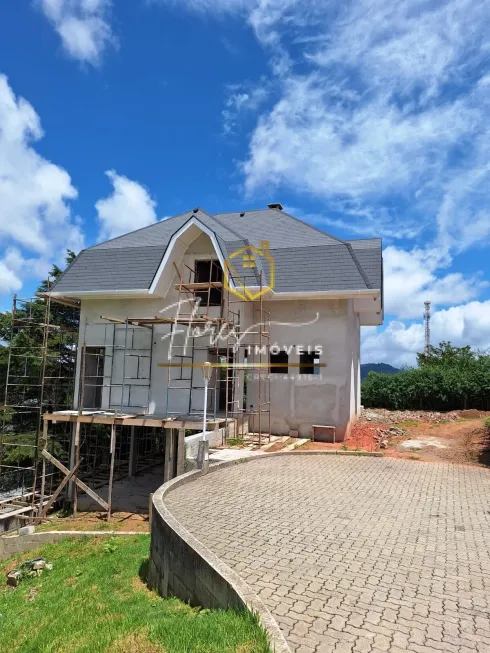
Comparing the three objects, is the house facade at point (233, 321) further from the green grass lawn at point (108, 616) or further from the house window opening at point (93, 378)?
the green grass lawn at point (108, 616)

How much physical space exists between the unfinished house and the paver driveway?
4953 mm

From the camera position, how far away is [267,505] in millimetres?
7156

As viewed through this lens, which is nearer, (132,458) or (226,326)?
(226,326)

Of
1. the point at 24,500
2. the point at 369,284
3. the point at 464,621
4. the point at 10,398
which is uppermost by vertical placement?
the point at 369,284

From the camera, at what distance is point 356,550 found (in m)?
5.32

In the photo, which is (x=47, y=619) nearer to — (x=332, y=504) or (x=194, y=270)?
(x=332, y=504)

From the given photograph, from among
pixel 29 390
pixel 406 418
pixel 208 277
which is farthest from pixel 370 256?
pixel 29 390

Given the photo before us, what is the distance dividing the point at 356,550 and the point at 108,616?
293 cm

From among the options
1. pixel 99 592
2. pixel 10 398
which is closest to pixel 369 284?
→ pixel 99 592

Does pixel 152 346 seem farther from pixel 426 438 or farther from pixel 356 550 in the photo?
pixel 356 550

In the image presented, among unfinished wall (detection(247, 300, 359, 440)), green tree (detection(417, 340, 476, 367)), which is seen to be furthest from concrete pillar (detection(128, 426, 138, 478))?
green tree (detection(417, 340, 476, 367))

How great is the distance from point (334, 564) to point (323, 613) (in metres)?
1.10

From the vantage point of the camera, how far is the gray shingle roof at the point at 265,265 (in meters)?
14.1

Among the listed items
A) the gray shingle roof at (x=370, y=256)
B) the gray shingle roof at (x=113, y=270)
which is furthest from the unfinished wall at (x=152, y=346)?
the gray shingle roof at (x=370, y=256)
